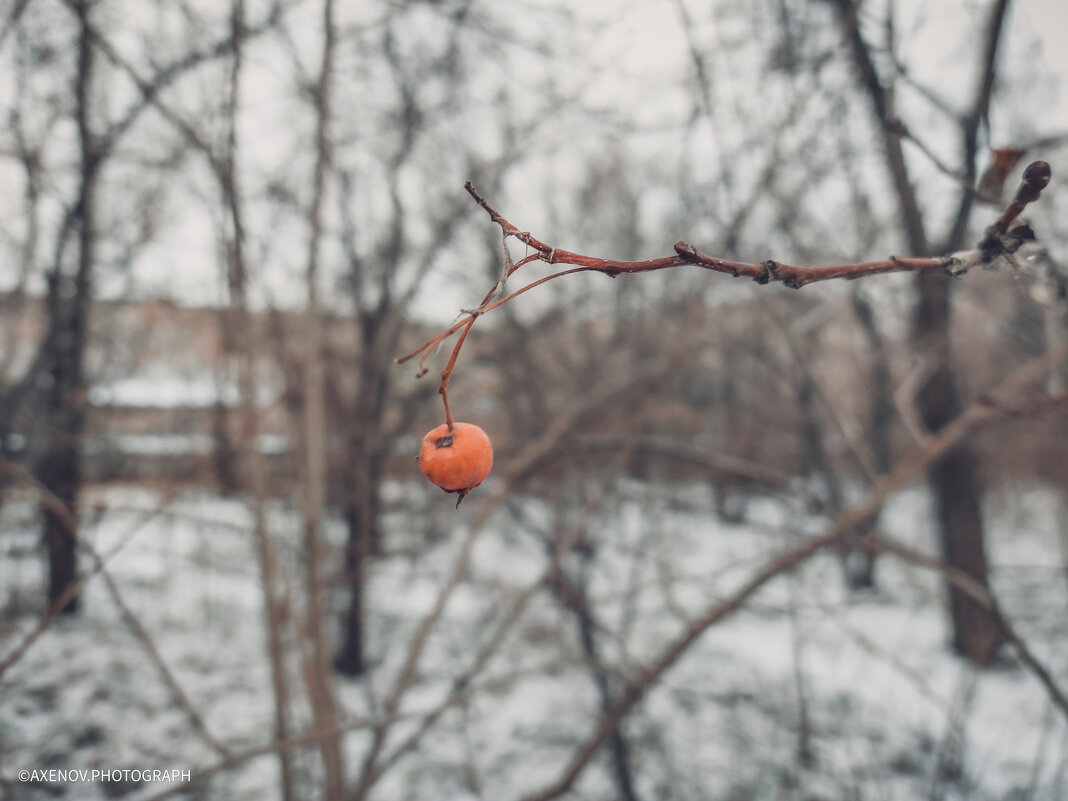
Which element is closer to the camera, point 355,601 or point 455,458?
point 455,458

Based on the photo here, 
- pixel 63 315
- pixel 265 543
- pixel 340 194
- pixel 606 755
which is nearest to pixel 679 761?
pixel 606 755

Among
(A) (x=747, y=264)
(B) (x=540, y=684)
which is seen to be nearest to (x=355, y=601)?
(B) (x=540, y=684)

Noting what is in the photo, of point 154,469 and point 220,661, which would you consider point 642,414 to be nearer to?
point 220,661

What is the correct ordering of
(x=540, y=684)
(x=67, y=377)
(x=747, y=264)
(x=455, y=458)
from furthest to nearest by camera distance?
(x=67, y=377) < (x=540, y=684) < (x=455, y=458) < (x=747, y=264)

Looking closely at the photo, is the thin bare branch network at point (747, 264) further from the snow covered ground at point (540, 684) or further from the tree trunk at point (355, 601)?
the tree trunk at point (355, 601)

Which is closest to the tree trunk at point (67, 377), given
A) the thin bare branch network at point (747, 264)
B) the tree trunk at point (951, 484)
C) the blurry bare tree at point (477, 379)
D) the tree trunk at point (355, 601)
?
the blurry bare tree at point (477, 379)

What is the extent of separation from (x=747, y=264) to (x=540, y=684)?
227 inches

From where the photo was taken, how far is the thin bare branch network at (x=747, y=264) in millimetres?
522

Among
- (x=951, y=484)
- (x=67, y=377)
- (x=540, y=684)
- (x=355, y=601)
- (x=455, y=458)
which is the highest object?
(x=67, y=377)

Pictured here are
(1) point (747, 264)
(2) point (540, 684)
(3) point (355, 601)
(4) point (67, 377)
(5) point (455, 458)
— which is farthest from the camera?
(4) point (67, 377)

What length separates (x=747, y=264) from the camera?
54 centimetres

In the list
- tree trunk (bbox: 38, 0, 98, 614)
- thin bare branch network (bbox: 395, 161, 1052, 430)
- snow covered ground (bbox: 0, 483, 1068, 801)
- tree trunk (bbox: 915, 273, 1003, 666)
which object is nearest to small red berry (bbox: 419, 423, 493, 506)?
thin bare branch network (bbox: 395, 161, 1052, 430)

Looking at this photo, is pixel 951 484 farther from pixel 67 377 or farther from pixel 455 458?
pixel 67 377

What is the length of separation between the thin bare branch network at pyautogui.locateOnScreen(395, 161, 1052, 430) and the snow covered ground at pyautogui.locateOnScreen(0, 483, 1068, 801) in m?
1.75
